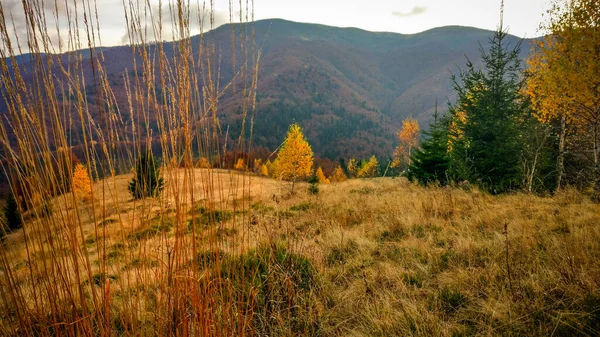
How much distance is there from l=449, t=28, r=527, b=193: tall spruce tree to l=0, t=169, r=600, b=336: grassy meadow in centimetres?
320

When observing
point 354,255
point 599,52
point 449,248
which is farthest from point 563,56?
point 354,255

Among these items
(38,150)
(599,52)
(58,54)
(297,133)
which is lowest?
(297,133)

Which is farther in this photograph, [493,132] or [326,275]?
[493,132]

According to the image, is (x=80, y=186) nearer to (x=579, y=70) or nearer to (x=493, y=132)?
(x=493, y=132)

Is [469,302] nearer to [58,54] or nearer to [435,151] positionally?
[58,54]

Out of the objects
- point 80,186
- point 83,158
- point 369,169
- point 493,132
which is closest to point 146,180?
point 83,158

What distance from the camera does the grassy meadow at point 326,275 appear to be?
149cm

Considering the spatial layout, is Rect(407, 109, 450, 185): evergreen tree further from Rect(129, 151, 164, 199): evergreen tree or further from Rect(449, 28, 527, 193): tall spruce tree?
Rect(129, 151, 164, 199): evergreen tree

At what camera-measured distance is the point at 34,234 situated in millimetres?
1337

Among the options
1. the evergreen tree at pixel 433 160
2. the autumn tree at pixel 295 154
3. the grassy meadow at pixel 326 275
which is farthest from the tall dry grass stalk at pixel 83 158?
the autumn tree at pixel 295 154

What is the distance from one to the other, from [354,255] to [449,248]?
3.80 ft

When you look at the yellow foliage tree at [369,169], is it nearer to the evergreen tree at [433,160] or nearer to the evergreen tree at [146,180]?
the evergreen tree at [433,160]

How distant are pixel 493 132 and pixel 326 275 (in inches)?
270

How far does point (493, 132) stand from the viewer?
7.18 metres
